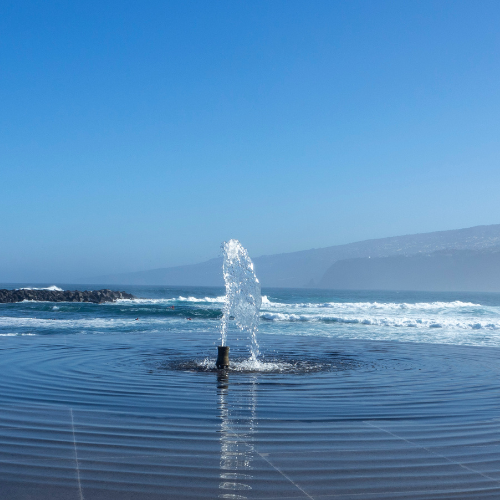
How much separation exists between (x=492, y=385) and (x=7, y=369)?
10.7 m

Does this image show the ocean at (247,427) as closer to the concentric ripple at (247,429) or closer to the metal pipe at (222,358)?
the concentric ripple at (247,429)

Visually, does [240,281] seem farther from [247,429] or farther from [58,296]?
[58,296]

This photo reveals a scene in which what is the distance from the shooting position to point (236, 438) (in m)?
6.59

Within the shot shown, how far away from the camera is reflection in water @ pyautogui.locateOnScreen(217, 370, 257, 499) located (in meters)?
4.96

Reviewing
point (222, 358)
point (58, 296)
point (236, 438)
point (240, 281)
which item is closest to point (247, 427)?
point (236, 438)

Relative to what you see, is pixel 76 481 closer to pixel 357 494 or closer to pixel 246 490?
pixel 246 490

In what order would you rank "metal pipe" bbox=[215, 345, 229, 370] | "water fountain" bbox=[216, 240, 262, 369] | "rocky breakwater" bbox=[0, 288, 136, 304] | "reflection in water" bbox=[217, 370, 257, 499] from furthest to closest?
"rocky breakwater" bbox=[0, 288, 136, 304] → "water fountain" bbox=[216, 240, 262, 369] → "metal pipe" bbox=[215, 345, 229, 370] → "reflection in water" bbox=[217, 370, 257, 499]

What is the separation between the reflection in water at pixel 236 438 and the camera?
16.3 feet

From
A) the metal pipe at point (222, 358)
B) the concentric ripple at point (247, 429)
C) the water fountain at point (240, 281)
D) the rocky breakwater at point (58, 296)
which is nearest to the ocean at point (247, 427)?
the concentric ripple at point (247, 429)

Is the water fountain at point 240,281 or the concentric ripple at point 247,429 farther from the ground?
the water fountain at point 240,281

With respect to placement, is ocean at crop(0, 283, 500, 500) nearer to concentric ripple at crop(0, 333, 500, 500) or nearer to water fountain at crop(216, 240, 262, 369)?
concentric ripple at crop(0, 333, 500, 500)

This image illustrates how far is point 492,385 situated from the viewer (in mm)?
10938

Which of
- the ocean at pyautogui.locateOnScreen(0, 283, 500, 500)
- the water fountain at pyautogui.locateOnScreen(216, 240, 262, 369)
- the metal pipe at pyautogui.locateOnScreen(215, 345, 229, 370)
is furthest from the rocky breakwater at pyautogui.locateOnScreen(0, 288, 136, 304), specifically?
the metal pipe at pyautogui.locateOnScreen(215, 345, 229, 370)

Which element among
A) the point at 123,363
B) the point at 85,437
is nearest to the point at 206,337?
the point at 123,363
